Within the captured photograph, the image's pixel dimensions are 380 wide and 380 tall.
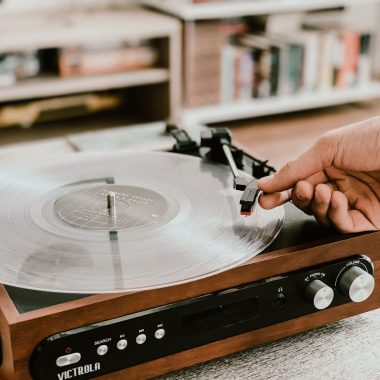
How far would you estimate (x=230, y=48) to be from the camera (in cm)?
301

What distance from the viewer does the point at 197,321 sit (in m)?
0.71

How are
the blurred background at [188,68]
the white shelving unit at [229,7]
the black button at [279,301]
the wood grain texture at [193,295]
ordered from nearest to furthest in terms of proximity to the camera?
the wood grain texture at [193,295] < the black button at [279,301] < the blurred background at [188,68] < the white shelving unit at [229,7]

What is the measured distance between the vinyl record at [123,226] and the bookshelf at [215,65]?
1901mm

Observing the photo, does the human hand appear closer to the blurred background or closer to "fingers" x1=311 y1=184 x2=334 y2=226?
"fingers" x1=311 y1=184 x2=334 y2=226

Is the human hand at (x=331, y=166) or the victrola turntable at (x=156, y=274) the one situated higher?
the human hand at (x=331, y=166)

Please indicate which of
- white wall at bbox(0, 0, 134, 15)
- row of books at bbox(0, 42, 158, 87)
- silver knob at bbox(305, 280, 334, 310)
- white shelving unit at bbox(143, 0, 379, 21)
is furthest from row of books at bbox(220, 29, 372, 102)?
silver knob at bbox(305, 280, 334, 310)

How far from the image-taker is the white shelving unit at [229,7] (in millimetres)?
2719

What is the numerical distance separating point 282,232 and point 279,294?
0.28ft

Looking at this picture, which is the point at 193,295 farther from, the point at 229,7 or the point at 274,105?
the point at 274,105

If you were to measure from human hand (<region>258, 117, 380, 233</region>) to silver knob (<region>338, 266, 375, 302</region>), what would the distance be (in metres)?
0.05

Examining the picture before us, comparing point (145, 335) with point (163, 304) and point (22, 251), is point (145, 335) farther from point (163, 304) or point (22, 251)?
point (22, 251)

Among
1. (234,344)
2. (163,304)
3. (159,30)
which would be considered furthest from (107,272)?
(159,30)

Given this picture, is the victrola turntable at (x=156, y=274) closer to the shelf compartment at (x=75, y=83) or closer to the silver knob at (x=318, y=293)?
the silver knob at (x=318, y=293)

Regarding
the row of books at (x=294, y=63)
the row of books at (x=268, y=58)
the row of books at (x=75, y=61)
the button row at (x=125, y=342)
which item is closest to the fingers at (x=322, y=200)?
the button row at (x=125, y=342)
